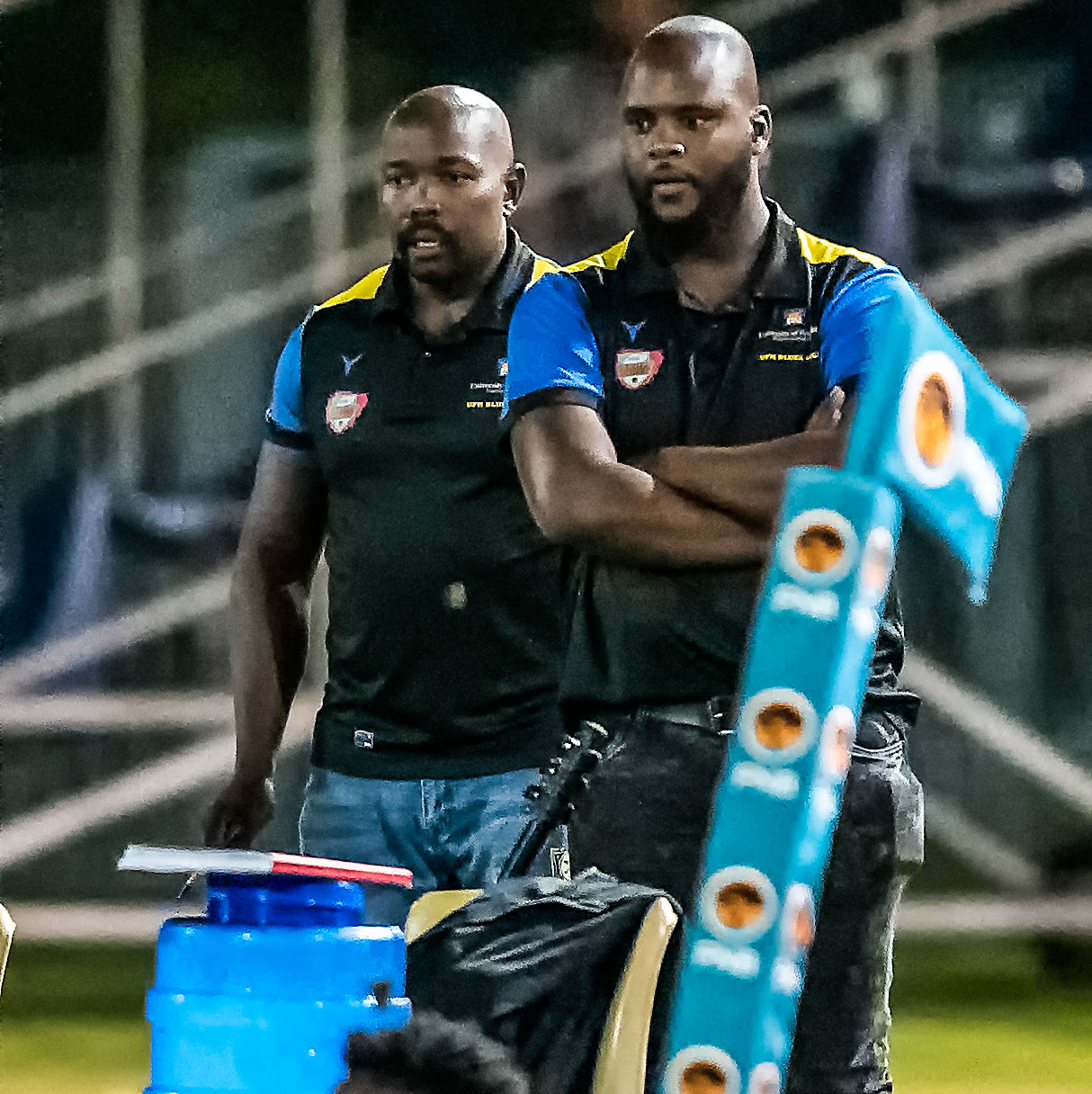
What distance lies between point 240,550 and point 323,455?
203 mm

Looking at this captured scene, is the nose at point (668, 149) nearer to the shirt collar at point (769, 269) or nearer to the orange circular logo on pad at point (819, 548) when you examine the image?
the shirt collar at point (769, 269)

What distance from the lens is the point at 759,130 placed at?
87.7 inches

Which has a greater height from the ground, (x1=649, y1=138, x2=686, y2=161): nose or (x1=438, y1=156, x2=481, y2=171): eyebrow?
(x1=438, y1=156, x2=481, y2=171): eyebrow

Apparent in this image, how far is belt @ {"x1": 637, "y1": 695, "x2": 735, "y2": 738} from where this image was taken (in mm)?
1965

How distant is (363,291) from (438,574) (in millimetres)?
446

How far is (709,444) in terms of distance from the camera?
6.89 ft

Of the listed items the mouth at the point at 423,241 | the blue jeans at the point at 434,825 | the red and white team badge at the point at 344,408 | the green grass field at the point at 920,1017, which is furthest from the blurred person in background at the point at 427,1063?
the green grass field at the point at 920,1017

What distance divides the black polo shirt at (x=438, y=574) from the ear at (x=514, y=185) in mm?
113

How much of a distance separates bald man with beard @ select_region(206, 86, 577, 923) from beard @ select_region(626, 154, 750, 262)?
0.48 metres

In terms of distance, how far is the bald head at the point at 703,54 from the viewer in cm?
218

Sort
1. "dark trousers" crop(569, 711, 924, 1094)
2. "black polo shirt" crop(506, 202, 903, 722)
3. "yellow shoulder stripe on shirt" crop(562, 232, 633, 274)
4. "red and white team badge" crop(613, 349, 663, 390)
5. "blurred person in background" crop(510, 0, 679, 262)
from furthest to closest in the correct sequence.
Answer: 1. "blurred person in background" crop(510, 0, 679, 262)
2. "yellow shoulder stripe on shirt" crop(562, 232, 633, 274)
3. "red and white team badge" crop(613, 349, 663, 390)
4. "black polo shirt" crop(506, 202, 903, 722)
5. "dark trousers" crop(569, 711, 924, 1094)

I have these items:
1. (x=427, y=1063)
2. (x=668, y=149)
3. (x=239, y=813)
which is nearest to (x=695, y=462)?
(x=668, y=149)

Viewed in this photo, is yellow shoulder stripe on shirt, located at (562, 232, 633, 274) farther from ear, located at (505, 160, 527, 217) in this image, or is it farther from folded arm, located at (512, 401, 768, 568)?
ear, located at (505, 160, 527, 217)

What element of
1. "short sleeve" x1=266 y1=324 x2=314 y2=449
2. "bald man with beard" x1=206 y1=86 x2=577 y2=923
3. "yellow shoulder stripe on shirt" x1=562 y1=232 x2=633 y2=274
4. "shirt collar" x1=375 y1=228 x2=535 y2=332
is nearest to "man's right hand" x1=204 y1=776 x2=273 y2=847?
"bald man with beard" x1=206 y1=86 x2=577 y2=923
